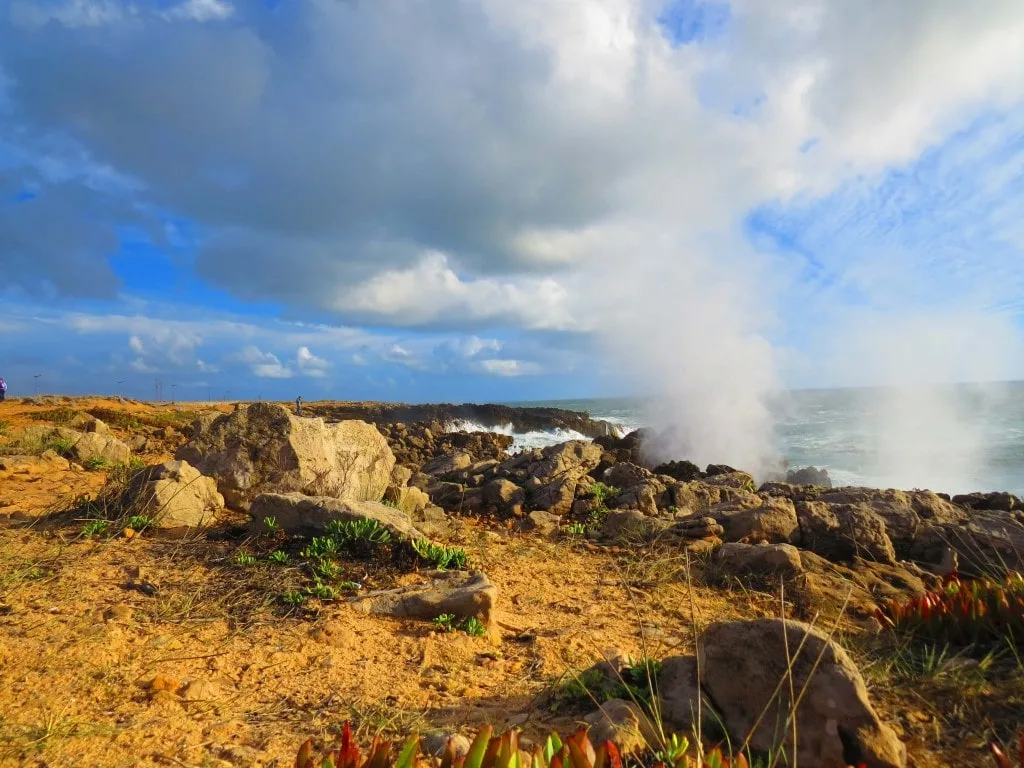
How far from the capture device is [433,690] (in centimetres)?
378

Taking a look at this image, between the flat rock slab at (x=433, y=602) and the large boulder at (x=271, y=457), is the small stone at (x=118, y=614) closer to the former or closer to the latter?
the flat rock slab at (x=433, y=602)

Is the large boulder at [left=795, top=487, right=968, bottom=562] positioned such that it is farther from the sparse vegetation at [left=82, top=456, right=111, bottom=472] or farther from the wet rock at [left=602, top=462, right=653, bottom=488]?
the sparse vegetation at [left=82, top=456, right=111, bottom=472]

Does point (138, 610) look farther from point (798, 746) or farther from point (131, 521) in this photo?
point (798, 746)

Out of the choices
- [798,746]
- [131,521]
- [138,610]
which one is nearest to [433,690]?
[798,746]

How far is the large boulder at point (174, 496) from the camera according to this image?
21.2ft

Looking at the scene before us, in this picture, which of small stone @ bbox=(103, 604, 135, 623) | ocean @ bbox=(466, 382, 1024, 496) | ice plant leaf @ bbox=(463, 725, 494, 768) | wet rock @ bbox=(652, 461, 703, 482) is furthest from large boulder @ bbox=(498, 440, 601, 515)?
ocean @ bbox=(466, 382, 1024, 496)

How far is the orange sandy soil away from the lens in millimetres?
3062

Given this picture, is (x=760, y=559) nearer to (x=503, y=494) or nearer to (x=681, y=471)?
(x=503, y=494)

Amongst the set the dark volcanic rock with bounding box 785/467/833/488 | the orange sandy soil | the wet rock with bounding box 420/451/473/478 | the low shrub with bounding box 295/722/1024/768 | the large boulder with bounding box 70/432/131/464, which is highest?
the large boulder with bounding box 70/432/131/464

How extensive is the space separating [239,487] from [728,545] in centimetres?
584

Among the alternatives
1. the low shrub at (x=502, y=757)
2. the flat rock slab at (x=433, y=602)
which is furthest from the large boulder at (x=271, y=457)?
the low shrub at (x=502, y=757)

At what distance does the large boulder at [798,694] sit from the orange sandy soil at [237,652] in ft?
1.59

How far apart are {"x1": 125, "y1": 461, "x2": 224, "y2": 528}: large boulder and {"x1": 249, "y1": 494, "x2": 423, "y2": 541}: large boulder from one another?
959 mm

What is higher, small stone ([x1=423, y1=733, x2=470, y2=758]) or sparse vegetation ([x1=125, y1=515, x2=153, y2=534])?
sparse vegetation ([x1=125, y1=515, x2=153, y2=534])
